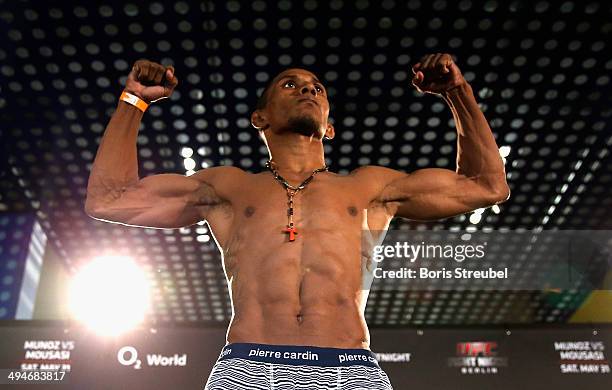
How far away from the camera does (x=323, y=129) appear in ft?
5.67

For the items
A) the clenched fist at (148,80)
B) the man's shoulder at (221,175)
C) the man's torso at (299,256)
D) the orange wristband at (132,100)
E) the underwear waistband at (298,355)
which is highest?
the clenched fist at (148,80)

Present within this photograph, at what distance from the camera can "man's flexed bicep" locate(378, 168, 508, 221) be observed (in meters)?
1.62

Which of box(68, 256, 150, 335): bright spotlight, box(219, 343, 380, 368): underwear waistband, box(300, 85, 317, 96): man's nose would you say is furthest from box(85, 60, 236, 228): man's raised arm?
box(68, 256, 150, 335): bright spotlight

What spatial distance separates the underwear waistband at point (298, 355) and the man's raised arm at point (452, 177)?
0.45 metres

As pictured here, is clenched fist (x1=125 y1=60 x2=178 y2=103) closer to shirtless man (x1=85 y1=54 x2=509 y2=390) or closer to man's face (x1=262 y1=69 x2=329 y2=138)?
shirtless man (x1=85 y1=54 x2=509 y2=390)

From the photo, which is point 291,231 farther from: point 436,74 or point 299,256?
point 436,74

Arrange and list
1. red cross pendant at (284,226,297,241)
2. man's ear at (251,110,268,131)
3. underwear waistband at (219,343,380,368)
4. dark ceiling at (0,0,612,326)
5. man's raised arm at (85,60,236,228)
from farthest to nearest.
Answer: dark ceiling at (0,0,612,326), man's ear at (251,110,268,131), man's raised arm at (85,60,236,228), red cross pendant at (284,226,297,241), underwear waistband at (219,343,380,368)

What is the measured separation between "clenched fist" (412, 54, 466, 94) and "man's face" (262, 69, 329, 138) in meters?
0.26

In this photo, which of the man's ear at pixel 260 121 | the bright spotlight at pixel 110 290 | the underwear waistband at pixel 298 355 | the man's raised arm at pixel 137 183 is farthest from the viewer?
the bright spotlight at pixel 110 290

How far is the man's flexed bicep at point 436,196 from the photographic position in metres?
1.62

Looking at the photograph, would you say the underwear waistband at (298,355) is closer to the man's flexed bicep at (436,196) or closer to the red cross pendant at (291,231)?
the red cross pendant at (291,231)

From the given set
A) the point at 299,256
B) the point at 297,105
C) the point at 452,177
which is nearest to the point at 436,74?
the point at 452,177

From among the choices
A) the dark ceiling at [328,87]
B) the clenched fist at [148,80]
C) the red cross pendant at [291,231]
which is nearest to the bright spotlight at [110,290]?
the dark ceiling at [328,87]

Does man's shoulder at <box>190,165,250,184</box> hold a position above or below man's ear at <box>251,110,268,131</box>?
below
